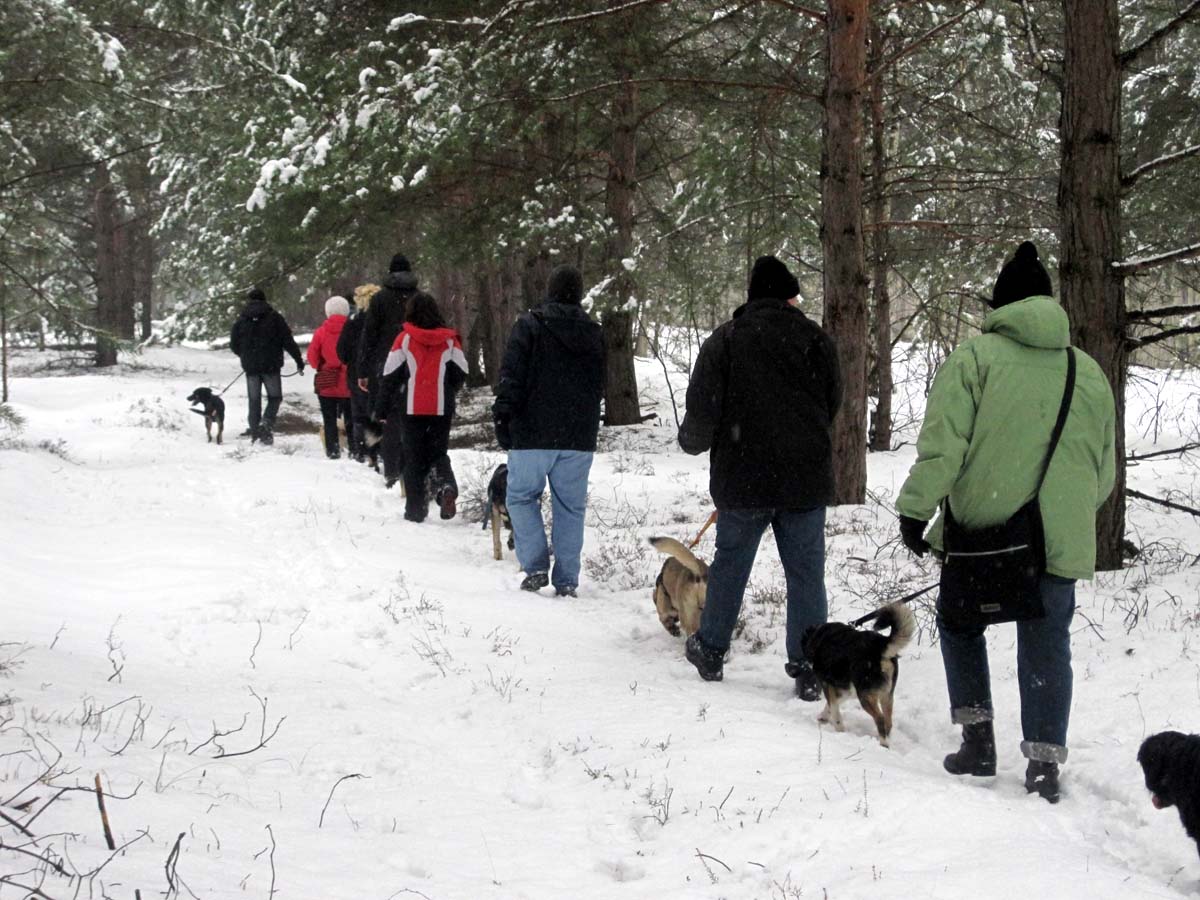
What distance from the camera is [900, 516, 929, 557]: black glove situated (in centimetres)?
404

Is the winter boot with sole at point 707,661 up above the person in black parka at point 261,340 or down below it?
below

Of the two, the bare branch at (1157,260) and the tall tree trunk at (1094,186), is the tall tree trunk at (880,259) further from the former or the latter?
the bare branch at (1157,260)

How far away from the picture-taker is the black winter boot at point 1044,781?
13.0 ft

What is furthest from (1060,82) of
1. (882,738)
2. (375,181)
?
(375,181)

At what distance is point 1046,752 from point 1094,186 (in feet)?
12.5

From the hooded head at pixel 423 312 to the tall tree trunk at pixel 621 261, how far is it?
5449 mm

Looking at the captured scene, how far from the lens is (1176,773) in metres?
3.32

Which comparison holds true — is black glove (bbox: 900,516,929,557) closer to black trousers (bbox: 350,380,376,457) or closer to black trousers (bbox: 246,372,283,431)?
black trousers (bbox: 350,380,376,457)

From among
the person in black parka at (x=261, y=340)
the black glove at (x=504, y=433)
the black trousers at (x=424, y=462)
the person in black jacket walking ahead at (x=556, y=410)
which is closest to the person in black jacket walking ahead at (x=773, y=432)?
the person in black jacket walking ahead at (x=556, y=410)

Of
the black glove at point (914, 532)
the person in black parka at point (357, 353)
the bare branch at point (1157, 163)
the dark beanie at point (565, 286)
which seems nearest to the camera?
the black glove at point (914, 532)

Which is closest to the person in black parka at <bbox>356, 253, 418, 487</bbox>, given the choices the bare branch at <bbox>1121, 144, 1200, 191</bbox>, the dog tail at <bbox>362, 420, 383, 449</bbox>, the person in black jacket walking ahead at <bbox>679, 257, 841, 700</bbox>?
the dog tail at <bbox>362, 420, 383, 449</bbox>

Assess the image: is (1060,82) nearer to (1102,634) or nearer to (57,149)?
(1102,634)

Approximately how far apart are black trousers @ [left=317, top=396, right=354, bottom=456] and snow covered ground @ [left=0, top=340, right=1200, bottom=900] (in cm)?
465

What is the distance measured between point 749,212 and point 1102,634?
7.32 metres
